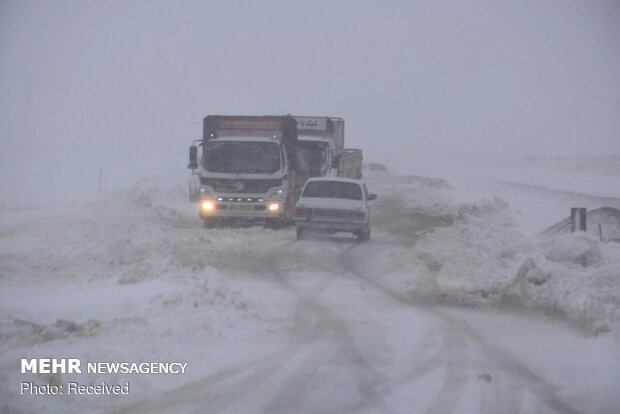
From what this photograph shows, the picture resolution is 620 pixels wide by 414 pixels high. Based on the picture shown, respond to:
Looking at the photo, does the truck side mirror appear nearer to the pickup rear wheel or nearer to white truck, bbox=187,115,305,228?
white truck, bbox=187,115,305,228

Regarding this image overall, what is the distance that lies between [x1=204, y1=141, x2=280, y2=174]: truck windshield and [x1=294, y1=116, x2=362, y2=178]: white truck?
2729mm

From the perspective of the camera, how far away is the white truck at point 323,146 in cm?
2597

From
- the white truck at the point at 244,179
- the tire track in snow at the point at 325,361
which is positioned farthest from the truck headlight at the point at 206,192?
the tire track in snow at the point at 325,361

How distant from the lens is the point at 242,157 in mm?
20172

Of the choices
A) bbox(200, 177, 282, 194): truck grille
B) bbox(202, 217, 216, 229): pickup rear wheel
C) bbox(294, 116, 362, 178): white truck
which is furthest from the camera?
bbox(294, 116, 362, 178): white truck

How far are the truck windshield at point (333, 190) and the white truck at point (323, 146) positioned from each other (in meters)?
4.02

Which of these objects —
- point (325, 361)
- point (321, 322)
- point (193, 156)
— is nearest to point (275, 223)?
point (193, 156)

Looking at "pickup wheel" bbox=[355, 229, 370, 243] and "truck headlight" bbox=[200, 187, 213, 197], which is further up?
"truck headlight" bbox=[200, 187, 213, 197]

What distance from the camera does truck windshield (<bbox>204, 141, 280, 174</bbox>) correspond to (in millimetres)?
20031

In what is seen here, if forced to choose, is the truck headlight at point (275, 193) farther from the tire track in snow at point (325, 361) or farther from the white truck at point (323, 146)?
the tire track in snow at point (325, 361)

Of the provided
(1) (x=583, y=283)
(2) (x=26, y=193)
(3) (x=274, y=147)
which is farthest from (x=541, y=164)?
(1) (x=583, y=283)

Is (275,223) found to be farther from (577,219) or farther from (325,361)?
(325,361)

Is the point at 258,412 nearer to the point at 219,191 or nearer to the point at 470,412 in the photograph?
the point at 470,412

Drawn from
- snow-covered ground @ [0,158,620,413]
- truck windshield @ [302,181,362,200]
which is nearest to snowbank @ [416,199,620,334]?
snow-covered ground @ [0,158,620,413]
